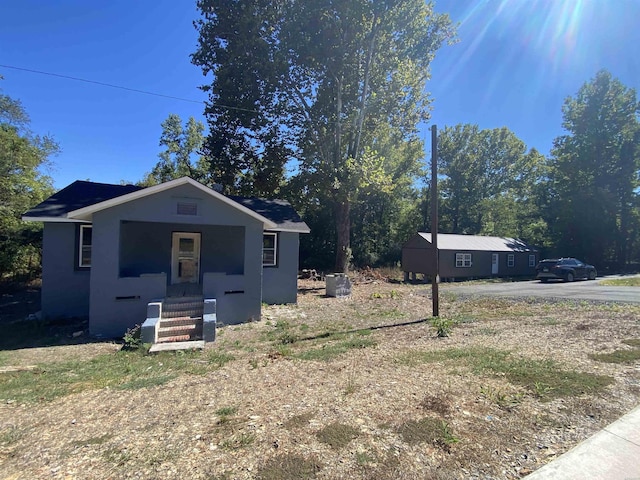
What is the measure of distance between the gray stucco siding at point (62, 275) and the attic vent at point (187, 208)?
3750 mm

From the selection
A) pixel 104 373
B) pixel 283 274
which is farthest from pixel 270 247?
pixel 104 373

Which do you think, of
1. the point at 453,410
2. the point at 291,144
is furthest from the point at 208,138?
the point at 453,410

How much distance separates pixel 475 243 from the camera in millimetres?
25234

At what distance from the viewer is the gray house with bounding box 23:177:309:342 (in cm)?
860

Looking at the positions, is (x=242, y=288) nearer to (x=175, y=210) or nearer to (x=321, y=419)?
(x=175, y=210)

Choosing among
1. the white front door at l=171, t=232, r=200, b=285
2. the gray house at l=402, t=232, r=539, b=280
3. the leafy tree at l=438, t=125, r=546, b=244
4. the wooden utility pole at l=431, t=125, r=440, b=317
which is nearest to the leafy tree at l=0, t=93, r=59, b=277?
the white front door at l=171, t=232, r=200, b=285

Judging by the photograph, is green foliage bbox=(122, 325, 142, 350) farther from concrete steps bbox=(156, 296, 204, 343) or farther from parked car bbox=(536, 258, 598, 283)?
parked car bbox=(536, 258, 598, 283)

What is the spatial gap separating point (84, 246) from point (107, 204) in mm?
3066

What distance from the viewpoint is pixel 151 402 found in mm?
4270

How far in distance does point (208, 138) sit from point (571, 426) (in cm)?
2182

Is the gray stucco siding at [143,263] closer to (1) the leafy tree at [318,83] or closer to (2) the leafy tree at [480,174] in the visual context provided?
(1) the leafy tree at [318,83]

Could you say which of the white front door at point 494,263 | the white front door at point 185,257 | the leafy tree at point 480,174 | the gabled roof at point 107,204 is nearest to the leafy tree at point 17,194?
the gabled roof at point 107,204

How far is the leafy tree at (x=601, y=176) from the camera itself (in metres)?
32.8

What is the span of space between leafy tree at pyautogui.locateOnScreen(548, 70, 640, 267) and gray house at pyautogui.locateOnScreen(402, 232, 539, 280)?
1068 centimetres
